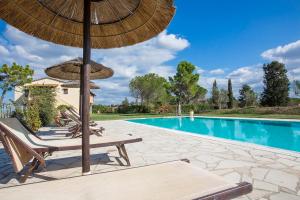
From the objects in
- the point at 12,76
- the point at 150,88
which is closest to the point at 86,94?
the point at 12,76

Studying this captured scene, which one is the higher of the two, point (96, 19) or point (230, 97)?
point (230, 97)

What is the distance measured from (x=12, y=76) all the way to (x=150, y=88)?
21.3 metres

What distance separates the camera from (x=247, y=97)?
3531 centimetres

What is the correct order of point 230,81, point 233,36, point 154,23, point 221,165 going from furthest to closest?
point 230,81
point 233,36
point 221,165
point 154,23

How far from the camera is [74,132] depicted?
7484 mm

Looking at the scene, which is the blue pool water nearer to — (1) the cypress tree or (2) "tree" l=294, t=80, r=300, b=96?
(2) "tree" l=294, t=80, r=300, b=96

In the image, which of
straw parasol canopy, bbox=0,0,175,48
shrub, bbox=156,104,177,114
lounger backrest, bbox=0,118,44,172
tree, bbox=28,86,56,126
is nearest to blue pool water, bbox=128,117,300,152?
straw parasol canopy, bbox=0,0,175,48

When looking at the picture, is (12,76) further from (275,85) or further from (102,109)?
(275,85)

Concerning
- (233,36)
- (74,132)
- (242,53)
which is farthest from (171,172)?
(242,53)

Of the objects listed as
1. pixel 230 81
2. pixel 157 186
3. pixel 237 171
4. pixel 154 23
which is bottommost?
pixel 237 171

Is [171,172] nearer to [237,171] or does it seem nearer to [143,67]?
[237,171]

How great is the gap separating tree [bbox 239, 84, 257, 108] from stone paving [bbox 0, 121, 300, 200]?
107 feet

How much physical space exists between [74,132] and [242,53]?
27087 mm

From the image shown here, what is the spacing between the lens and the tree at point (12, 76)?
23.0 metres
